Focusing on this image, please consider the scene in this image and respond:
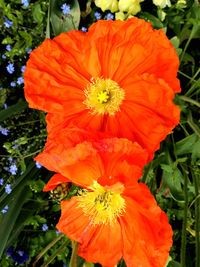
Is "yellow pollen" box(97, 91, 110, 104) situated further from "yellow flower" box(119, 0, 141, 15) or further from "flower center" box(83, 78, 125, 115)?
"yellow flower" box(119, 0, 141, 15)

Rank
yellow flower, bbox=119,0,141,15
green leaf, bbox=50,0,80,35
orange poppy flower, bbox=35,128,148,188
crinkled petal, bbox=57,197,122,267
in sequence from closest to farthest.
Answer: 1. orange poppy flower, bbox=35,128,148,188
2. crinkled petal, bbox=57,197,122,267
3. yellow flower, bbox=119,0,141,15
4. green leaf, bbox=50,0,80,35

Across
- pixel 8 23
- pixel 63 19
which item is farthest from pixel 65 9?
pixel 8 23

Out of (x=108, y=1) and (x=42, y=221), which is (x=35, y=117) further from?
(x=108, y=1)

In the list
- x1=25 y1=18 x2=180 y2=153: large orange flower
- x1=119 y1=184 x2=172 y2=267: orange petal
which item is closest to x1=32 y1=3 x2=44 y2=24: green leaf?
x1=25 y1=18 x2=180 y2=153: large orange flower

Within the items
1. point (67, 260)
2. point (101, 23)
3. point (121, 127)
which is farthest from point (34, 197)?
point (101, 23)

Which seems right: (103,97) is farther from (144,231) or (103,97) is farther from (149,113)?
(144,231)

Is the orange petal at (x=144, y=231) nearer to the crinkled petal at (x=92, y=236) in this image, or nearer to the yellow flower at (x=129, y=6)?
the crinkled petal at (x=92, y=236)
